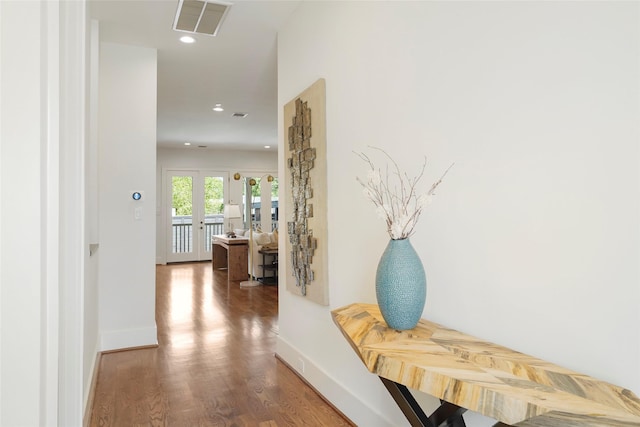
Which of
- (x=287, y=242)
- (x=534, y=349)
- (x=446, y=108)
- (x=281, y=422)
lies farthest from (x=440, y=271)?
(x=287, y=242)

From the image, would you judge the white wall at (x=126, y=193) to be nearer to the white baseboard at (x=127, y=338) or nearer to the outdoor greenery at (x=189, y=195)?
the white baseboard at (x=127, y=338)

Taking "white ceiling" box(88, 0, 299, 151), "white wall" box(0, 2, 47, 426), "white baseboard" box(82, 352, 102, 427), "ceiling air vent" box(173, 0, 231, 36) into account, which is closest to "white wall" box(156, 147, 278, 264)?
"white ceiling" box(88, 0, 299, 151)

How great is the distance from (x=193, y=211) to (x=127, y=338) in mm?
6409

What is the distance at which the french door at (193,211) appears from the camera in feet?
31.2

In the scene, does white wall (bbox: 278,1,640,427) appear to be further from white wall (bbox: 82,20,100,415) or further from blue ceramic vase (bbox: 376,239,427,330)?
white wall (bbox: 82,20,100,415)

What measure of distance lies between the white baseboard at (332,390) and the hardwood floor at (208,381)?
→ 0.05 m

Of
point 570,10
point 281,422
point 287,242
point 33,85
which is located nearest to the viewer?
point 33,85

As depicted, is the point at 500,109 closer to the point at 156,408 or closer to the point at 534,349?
the point at 534,349

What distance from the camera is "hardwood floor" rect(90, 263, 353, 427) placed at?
231cm

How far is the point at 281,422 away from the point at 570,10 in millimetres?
2294

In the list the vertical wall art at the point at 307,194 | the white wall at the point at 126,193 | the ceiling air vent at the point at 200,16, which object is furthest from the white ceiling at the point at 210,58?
the vertical wall art at the point at 307,194

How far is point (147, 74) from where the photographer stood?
12.0ft

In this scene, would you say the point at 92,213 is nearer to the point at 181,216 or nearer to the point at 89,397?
the point at 89,397

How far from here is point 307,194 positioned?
2.69m
